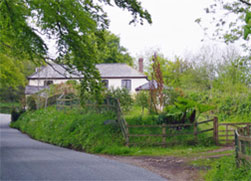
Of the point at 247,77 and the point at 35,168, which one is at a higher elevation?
the point at 247,77

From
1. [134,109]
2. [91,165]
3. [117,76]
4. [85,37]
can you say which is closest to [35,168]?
[91,165]

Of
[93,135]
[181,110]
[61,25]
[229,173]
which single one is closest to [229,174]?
[229,173]

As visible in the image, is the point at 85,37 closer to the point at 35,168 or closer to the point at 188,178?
the point at 35,168

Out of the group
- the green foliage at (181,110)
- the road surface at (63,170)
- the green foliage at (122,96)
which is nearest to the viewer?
the road surface at (63,170)

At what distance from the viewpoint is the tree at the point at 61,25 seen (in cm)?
938

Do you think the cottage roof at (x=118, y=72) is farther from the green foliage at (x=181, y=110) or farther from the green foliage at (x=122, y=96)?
the green foliage at (x=181, y=110)

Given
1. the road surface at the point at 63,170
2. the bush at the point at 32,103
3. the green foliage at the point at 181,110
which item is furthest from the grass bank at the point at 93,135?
the bush at the point at 32,103

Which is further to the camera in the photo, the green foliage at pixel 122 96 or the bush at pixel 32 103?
the bush at pixel 32 103

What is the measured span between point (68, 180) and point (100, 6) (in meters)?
7.02

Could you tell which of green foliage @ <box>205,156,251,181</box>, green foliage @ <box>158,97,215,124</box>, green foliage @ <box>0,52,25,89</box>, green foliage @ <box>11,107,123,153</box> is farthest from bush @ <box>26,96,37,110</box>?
green foliage @ <box>205,156,251,181</box>

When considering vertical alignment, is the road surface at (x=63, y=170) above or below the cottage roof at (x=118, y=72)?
below

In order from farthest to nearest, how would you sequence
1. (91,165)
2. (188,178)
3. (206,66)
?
(206,66)
(91,165)
(188,178)

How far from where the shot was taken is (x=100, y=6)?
1193 centimetres

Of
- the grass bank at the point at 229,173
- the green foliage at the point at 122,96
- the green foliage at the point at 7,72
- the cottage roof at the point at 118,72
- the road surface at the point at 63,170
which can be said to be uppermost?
the cottage roof at the point at 118,72
